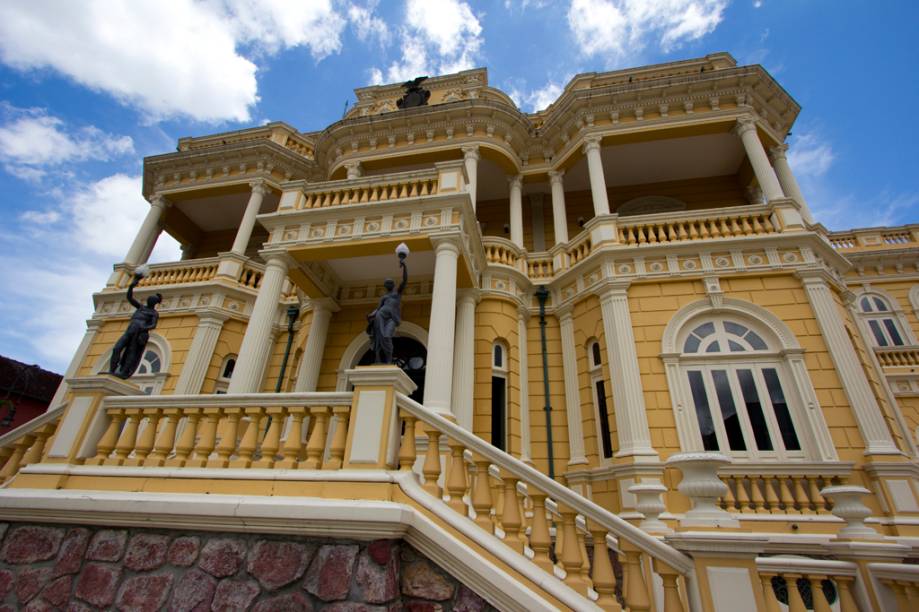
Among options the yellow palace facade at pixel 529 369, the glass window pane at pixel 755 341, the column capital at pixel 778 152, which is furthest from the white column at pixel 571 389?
the column capital at pixel 778 152

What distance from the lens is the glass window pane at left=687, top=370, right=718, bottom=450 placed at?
25.2 feet

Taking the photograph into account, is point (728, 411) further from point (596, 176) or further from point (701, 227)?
point (596, 176)

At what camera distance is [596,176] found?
35.8 ft

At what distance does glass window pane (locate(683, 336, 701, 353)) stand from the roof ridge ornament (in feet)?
34.8

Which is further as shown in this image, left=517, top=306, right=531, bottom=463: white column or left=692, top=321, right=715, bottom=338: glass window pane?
left=517, top=306, right=531, bottom=463: white column

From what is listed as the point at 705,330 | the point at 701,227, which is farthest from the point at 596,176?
the point at 705,330

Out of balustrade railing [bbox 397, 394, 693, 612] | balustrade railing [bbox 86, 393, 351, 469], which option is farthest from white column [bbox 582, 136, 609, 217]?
balustrade railing [bbox 86, 393, 351, 469]

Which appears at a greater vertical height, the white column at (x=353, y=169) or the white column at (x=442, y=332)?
the white column at (x=353, y=169)

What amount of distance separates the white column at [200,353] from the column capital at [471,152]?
7916 mm

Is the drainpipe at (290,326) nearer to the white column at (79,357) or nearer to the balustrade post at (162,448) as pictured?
the white column at (79,357)

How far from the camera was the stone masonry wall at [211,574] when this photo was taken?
346 centimetres

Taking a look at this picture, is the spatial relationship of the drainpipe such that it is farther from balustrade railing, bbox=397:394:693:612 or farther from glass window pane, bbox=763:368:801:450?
glass window pane, bbox=763:368:801:450

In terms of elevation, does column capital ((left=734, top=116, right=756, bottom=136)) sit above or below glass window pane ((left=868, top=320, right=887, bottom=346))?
above

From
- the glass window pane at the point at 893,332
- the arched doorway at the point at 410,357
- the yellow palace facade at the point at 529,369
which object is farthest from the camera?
the glass window pane at the point at 893,332
